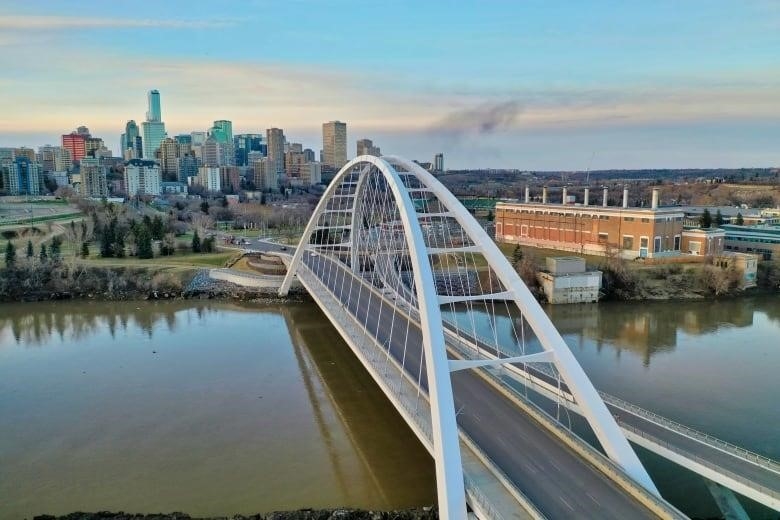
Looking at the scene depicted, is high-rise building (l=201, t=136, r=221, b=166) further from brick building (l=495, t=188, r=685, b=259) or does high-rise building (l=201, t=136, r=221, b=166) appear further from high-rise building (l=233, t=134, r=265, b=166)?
brick building (l=495, t=188, r=685, b=259)

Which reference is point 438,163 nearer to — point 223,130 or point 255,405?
point 223,130

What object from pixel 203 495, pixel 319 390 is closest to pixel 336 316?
pixel 319 390

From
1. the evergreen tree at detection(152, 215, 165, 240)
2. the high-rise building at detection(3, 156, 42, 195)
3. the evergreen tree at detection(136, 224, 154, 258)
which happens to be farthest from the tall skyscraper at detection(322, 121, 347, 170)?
the evergreen tree at detection(136, 224, 154, 258)

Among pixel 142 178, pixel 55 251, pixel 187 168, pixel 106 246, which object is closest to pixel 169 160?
pixel 187 168

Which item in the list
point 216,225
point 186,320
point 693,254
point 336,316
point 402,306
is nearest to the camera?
point 336,316

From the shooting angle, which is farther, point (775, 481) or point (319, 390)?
point (319, 390)

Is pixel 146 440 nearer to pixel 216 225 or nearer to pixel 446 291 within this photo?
pixel 446 291
